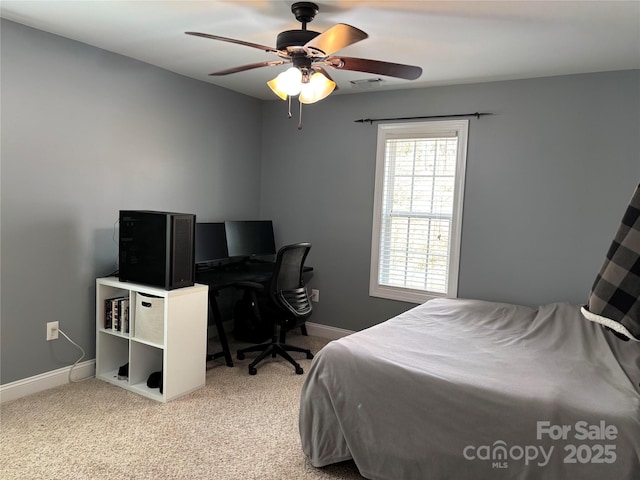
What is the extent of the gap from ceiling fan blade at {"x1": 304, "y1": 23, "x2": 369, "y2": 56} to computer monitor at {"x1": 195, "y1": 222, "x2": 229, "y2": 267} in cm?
213

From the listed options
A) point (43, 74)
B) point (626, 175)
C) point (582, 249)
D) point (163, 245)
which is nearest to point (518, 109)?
point (626, 175)

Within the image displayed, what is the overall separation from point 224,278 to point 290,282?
54 centimetres

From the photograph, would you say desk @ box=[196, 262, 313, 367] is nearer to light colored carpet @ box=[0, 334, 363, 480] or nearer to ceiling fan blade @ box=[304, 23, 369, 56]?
light colored carpet @ box=[0, 334, 363, 480]

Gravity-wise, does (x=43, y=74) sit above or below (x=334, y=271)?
above

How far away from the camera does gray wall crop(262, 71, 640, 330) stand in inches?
127

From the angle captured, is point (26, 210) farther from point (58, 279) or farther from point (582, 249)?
point (582, 249)

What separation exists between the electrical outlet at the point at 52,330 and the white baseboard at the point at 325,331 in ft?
7.29

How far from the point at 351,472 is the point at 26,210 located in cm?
244

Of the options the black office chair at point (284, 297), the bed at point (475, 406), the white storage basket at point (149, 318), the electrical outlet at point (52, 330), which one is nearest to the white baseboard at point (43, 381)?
the electrical outlet at point (52, 330)

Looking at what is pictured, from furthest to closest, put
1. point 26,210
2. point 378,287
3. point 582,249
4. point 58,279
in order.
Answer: point 378,287 < point 582,249 < point 58,279 < point 26,210

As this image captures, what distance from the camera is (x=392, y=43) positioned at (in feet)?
9.24

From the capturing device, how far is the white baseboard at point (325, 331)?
433 centimetres

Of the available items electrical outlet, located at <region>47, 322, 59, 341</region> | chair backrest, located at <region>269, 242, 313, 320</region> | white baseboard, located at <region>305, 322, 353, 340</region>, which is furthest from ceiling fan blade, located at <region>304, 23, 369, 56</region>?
white baseboard, located at <region>305, 322, 353, 340</region>

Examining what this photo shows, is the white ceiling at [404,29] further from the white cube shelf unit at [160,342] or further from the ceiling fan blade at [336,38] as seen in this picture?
the white cube shelf unit at [160,342]
